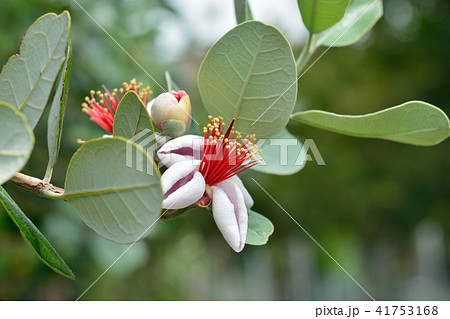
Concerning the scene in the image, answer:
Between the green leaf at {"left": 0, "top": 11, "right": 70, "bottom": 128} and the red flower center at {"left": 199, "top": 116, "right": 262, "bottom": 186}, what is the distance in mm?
196

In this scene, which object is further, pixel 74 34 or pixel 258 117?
pixel 74 34

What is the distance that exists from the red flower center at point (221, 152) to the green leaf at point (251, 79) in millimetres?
14

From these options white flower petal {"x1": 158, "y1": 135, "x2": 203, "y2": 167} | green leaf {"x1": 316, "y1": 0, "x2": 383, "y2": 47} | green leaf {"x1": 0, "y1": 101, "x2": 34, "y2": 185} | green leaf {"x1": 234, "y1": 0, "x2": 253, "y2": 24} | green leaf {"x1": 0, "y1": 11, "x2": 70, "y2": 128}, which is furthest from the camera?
green leaf {"x1": 316, "y1": 0, "x2": 383, "y2": 47}

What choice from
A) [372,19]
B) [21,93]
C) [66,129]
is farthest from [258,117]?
[66,129]

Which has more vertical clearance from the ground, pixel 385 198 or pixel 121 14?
pixel 121 14

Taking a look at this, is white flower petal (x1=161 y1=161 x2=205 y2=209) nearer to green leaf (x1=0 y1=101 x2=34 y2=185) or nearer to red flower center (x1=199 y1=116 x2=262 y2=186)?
red flower center (x1=199 y1=116 x2=262 y2=186)

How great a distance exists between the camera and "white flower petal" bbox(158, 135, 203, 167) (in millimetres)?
590

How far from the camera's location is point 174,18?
1812 millimetres

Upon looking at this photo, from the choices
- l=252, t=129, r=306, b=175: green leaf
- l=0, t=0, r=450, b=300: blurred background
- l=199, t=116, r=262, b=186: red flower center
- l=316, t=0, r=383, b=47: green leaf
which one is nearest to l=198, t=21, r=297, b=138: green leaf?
l=199, t=116, r=262, b=186: red flower center

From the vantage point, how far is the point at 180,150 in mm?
610

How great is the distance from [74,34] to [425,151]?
421 cm

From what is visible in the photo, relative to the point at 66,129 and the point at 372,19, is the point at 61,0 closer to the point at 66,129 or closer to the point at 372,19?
the point at 66,129

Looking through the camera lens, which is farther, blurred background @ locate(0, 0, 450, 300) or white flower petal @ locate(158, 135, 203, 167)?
blurred background @ locate(0, 0, 450, 300)

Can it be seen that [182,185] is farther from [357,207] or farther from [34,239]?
[357,207]
